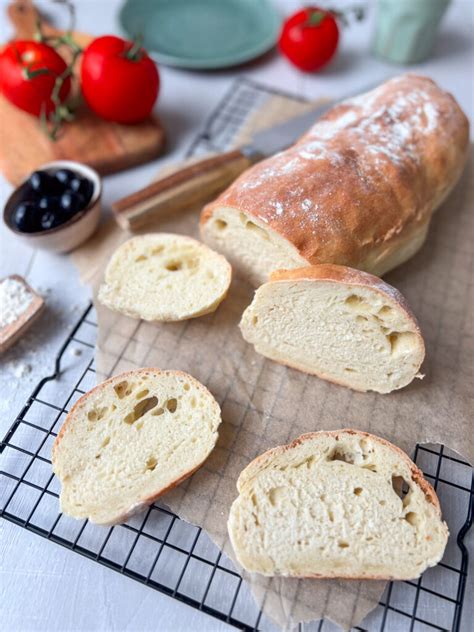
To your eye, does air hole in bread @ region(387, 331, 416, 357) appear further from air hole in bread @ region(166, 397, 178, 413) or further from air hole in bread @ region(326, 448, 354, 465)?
air hole in bread @ region(166, 397, 178, 413)

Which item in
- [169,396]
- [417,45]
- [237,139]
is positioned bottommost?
[169,396]

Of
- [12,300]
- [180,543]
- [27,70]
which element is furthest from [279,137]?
[180,543]

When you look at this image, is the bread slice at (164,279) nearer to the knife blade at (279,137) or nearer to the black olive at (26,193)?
the black olive at (26,193)

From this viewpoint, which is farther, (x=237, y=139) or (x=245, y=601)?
(x=237, y=139)

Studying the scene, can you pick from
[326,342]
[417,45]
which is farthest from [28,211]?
[417,45]

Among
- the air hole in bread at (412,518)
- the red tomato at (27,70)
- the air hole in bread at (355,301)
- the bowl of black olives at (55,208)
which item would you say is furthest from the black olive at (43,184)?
the air hole in bread at (412,518)

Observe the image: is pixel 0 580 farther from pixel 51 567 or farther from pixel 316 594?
pixel 316 594
